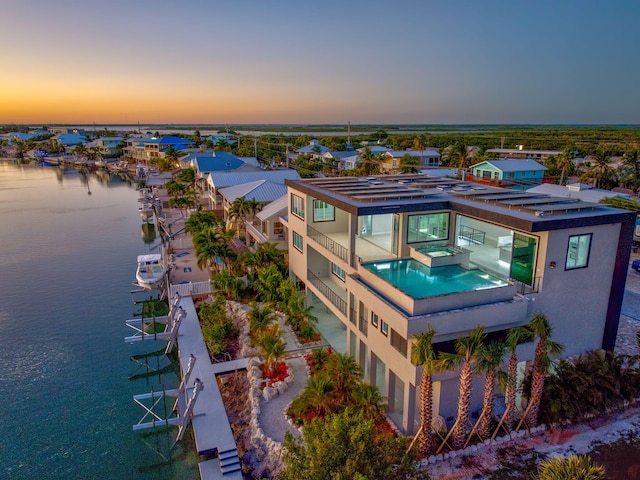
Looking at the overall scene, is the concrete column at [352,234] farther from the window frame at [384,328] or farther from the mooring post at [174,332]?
the mooring post at [174,332]

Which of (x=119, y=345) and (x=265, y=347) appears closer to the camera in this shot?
(x=265, y=347)

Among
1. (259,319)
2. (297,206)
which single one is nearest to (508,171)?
(297,206)

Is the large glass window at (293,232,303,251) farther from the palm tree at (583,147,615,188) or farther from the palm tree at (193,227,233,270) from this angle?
the palm tree at (583,147,615,188)

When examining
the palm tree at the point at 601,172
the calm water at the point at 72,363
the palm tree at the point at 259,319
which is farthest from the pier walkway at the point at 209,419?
the palm tree at the point at 601,172

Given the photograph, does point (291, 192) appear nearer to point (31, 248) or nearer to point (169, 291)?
point (169, 291)

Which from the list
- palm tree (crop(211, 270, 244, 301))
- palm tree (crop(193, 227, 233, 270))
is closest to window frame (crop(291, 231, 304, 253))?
palm tree (crop(211, 270, 244, 301))

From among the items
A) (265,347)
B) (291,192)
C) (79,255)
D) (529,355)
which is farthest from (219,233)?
(529,355)

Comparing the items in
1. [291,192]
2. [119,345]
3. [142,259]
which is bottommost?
[119,345]
